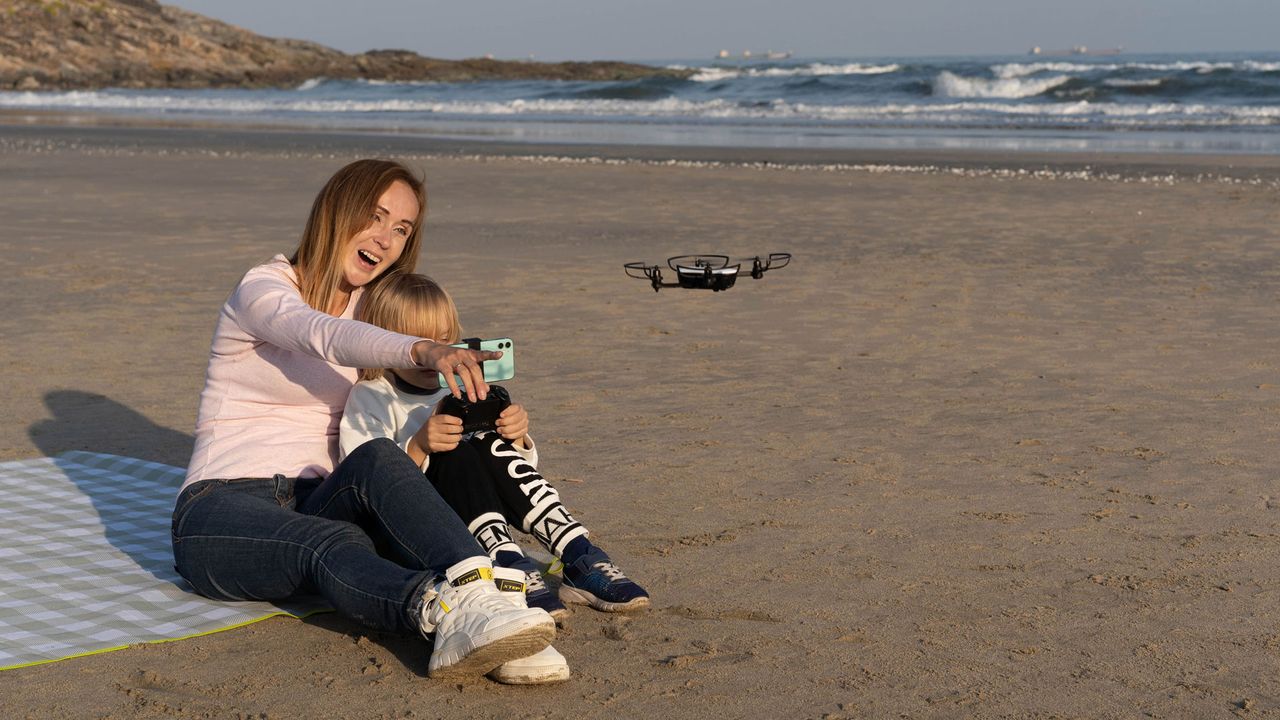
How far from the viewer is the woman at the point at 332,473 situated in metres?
3.43

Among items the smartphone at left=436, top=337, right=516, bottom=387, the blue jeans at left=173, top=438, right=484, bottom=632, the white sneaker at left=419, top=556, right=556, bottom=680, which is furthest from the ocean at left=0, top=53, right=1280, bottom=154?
the white sneaker at left=419, top=556, right=556, bottom=680

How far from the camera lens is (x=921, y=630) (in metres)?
3.77

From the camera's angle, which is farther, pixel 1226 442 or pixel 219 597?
pixel 1226 442

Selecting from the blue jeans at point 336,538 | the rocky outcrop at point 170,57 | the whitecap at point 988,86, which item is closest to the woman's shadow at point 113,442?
the blue jeans at point 336,538

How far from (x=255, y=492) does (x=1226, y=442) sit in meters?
3.88

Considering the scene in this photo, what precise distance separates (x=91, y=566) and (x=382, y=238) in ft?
4.57

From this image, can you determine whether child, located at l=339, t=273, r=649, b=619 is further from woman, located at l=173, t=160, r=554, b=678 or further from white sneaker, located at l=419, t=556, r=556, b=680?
white sneaker, located at l=419, t=556, r=556, b=680

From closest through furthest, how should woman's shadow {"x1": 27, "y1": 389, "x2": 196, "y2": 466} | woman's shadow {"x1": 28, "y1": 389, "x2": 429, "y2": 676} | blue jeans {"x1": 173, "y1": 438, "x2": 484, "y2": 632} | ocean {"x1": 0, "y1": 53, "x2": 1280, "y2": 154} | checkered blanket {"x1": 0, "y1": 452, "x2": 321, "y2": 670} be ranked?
blue jeans {"x1": 173, "y1": 438, "x2": 484, "y2": 632} < checkered blanket {"x1": 0, "y1": 452, "x2": 321, "y2": 670} < woman's shadow {"x1": 28, "y1": 389, "x2": 429, "y2": 676} < woman's shadow {"x1": 27, "y1": 389, "x2": 196, "y2": 466} < ocean {"x1": 0, "y1": 53, "x2": 1280, "y2": 154}

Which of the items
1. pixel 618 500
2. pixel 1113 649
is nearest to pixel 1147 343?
pixel 618 500

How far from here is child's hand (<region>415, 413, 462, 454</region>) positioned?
385 centimetres

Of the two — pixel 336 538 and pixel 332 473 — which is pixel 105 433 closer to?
pixel 332 473

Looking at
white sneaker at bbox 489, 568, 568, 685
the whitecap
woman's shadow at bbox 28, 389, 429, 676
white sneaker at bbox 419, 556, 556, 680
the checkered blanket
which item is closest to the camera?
white sneaker at bbox 419, 556, 556, 680

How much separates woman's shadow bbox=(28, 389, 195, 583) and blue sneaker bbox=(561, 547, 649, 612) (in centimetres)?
123

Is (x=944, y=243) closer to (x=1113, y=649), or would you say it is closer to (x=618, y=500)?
(x=618, y=500)
